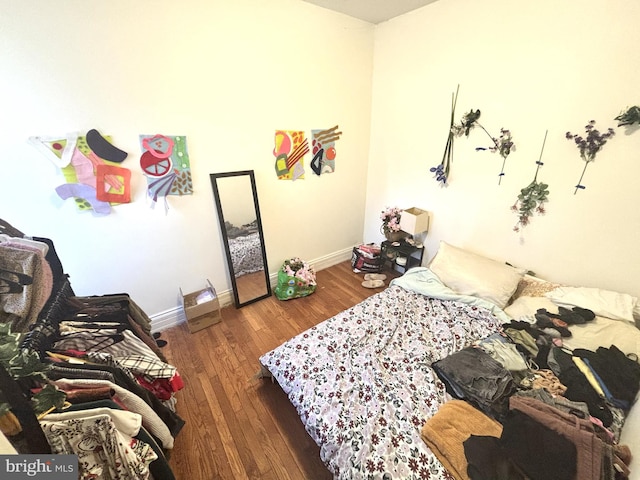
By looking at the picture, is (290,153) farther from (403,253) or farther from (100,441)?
(100,441)

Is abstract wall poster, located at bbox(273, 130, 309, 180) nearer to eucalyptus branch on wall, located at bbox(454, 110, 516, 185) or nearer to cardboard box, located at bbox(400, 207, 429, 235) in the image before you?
cardboard box, located at bbox(400, 207, 429, 235)

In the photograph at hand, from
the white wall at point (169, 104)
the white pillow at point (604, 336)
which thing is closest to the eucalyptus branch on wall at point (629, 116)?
the white pillow at point (604, 336)

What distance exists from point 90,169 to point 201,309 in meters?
1.21

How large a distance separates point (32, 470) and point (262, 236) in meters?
1.91

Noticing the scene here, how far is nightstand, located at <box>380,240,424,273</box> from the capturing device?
2.67 metres

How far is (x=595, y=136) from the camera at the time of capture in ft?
→ 5.16

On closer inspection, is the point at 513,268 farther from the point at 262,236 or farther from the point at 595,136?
the point at 262,236

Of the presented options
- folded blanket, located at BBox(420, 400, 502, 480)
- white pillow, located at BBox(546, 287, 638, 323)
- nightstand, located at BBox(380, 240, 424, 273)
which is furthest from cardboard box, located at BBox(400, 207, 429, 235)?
folded blanket, located at BBox(420, 400, 502, 480)

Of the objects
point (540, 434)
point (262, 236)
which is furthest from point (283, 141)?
point (540, 434)

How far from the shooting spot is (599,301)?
5.25 feet

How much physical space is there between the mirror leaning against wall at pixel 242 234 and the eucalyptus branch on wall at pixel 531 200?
2.11 m

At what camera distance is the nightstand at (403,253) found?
2.67m

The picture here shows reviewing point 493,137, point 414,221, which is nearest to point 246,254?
point 414,221

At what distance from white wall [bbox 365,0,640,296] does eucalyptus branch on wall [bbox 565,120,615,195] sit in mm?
28
